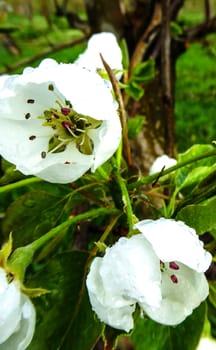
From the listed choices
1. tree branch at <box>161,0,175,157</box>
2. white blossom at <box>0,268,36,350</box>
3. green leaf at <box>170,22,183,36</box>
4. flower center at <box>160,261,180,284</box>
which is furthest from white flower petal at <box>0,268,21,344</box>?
green leaf at <box>170,22,183,36</box>

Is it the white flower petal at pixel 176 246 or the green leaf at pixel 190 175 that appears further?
the green leaf at pixel 190 175

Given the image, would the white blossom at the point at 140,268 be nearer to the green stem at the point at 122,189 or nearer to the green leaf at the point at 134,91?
the green stem at the point at 122,189

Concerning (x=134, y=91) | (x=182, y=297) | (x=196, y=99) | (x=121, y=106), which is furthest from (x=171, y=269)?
(x=196, y=99)

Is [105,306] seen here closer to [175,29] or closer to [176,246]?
[176,246]

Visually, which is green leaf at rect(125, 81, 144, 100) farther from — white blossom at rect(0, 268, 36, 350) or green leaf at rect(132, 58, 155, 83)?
white blossom at rect(0, 268, 36, 350)

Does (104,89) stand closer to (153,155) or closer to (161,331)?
(161,331)

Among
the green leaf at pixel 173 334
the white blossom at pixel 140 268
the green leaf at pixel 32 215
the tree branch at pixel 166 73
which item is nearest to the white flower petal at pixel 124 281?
the white blossom at pixel 140 268
